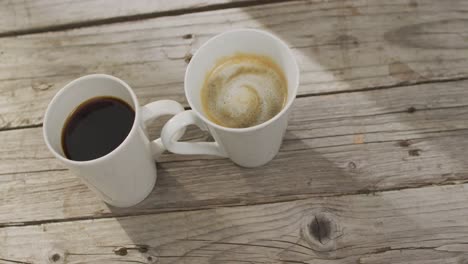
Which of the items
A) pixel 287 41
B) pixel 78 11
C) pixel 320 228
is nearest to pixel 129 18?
pixel 78 11

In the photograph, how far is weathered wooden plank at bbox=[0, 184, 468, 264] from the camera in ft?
2.51

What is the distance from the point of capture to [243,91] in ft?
2.56

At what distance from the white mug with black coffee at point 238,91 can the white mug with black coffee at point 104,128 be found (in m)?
0.04

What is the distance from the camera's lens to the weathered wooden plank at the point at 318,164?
0.81 m

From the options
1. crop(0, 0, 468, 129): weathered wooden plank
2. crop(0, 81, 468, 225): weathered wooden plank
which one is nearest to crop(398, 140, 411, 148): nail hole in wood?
crop(0, 81, 468, 225): weathered wooden plank

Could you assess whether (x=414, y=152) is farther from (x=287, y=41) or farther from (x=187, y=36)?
(x=187, y=36)

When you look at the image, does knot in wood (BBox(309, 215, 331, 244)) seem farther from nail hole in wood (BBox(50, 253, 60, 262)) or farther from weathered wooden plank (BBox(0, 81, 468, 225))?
nail hole in wood (BBox(50, 253, 60, 262))

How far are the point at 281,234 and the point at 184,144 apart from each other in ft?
0.63

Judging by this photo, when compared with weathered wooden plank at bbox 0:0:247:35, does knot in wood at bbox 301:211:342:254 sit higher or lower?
lower

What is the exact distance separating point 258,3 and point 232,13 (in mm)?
50

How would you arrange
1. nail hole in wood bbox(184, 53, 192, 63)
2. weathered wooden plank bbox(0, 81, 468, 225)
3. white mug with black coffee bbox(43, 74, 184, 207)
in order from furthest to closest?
nail hole in wood bbox(184, 53, 192, 63) → weathered wooden plank bbox(0, 81, 468, 225) → white mug with black coffee bbox(43, 74, 184, 207)

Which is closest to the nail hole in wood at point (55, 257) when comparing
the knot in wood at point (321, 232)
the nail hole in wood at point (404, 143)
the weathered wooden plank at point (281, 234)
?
the weathered wooden plank at point (281, 234)

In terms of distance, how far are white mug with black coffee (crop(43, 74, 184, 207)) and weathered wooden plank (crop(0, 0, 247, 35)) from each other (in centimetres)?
26

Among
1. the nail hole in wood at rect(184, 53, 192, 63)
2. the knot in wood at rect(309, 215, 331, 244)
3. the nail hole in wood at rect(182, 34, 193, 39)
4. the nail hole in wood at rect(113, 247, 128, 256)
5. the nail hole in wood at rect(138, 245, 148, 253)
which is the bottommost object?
the nail hole in wood at rect(113, 247, 128, 256)
